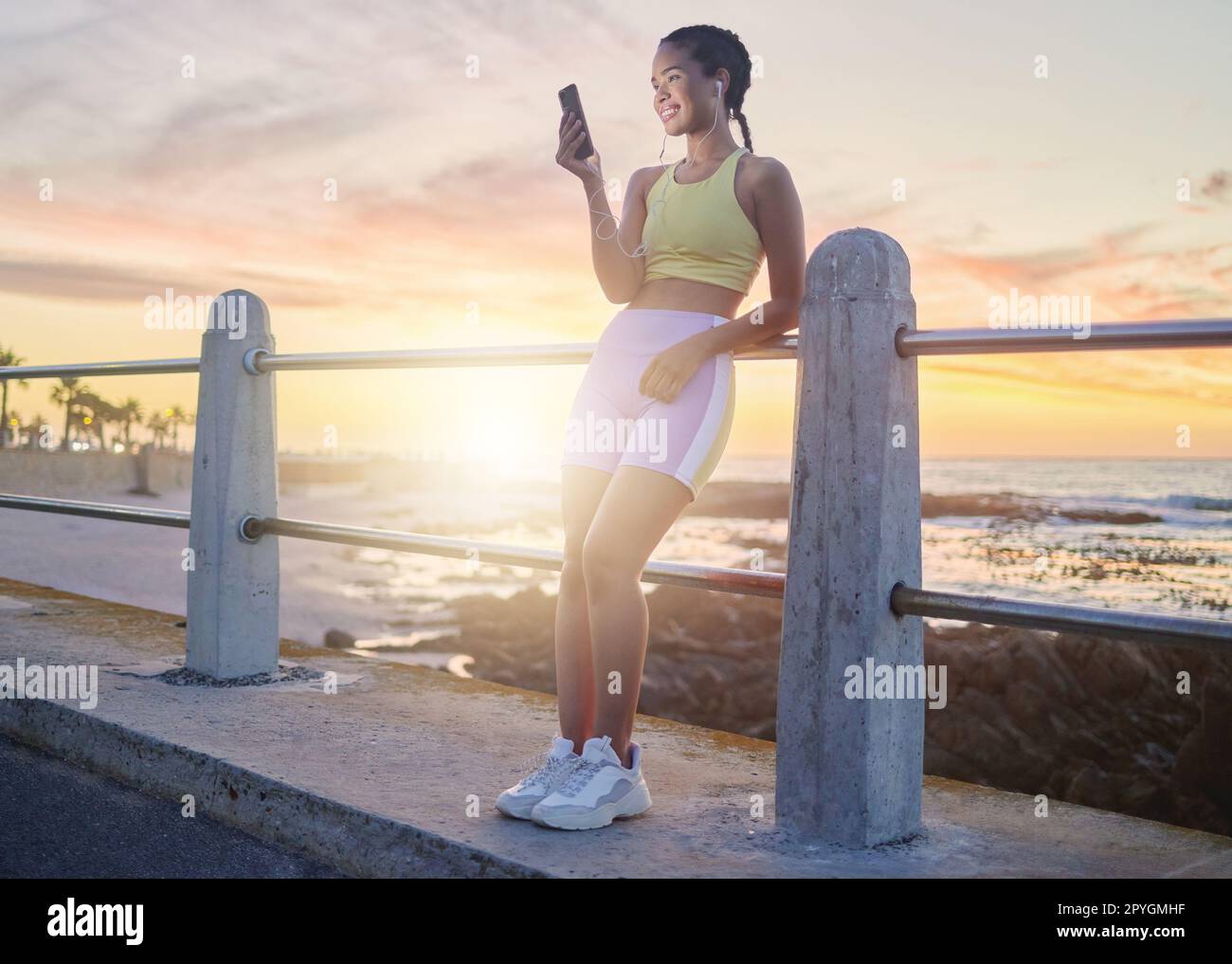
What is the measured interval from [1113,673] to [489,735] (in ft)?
33.8

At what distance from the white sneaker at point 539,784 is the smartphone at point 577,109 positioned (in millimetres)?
1321

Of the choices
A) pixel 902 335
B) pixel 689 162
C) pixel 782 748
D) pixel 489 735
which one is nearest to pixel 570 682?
pixel 782 748

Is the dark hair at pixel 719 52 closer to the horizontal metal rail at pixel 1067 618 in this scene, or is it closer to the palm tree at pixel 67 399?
the horizontal metal rail at pixel 1067 618

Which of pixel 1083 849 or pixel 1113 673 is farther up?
pixel 1083 849

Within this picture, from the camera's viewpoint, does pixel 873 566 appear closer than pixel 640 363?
Yes

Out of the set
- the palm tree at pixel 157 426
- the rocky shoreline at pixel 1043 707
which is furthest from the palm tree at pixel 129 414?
the rocky shoreline at pixel 1043 707

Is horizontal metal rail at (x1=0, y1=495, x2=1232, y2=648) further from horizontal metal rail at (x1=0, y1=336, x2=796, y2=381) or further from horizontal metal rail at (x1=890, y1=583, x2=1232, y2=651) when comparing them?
horizontal metal rail at (x1=0, y1=336, x2=796, y2=381)

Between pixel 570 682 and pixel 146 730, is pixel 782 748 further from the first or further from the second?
pixel 146 730

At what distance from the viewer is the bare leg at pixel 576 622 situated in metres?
2.46

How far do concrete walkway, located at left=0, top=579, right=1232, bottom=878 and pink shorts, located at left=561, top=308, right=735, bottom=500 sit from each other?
0.74 m

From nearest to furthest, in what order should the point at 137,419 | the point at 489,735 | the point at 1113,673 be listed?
the point at 489,735, the point at 1113,673, the point at 137,419

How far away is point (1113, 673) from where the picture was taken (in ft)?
38.1

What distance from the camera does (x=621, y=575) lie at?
92.1 inches
